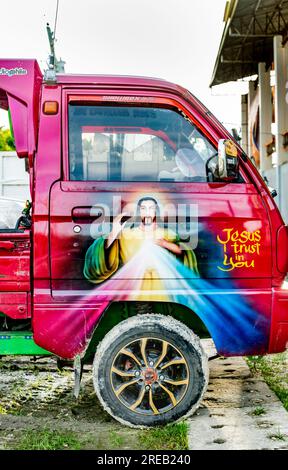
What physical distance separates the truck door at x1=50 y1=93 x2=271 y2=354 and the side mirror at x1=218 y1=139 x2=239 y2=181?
9 centimetres

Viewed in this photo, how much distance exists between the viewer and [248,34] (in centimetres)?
1814

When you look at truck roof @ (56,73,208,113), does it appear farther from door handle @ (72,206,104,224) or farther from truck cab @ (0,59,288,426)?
door handle @ (72,206,104,224)

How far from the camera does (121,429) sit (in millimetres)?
4316

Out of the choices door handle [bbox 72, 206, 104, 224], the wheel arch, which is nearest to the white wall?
the wheel arch

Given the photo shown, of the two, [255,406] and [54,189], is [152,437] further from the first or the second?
[54,189]

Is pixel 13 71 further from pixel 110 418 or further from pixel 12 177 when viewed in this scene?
pixel 12 177

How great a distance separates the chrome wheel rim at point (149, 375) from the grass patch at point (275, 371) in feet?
3.36

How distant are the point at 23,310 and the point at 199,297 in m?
1.21

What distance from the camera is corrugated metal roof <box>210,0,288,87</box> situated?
16.7 meters

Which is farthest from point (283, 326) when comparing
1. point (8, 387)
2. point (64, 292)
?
point (8, 387)

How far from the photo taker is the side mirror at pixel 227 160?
13.5 ft

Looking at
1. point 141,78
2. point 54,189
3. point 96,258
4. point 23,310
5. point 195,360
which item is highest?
point 141,78

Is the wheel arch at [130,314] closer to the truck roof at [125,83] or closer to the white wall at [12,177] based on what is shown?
the truck roof at [125,83]

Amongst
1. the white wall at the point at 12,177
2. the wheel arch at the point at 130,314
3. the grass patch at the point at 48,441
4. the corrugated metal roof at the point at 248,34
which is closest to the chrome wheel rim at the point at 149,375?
the wheel arch at the point at 130,314
